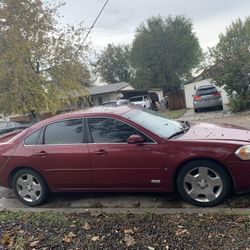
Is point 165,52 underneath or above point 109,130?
above

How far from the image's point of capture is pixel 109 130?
470 cm

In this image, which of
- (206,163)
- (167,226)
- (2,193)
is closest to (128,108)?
(206,163)

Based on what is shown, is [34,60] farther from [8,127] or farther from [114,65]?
[114,65]

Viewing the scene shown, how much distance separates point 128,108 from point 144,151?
3.71 ft

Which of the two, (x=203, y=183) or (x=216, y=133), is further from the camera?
(x=216, y=133)

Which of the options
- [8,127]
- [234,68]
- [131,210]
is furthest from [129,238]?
[234,68]

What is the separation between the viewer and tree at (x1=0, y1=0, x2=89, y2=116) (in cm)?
1570

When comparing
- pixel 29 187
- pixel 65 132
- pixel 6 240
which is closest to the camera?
pixel 6 240

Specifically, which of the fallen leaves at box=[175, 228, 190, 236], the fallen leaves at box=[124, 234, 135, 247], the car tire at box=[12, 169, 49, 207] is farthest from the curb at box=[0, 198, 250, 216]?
the fallen leaves at box=[124, 234, 135, 247]

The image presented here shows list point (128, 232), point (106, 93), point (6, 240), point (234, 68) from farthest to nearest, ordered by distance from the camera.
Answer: point (106, 93) < point (234, 68) < point (6, 240) < point (128, 232)

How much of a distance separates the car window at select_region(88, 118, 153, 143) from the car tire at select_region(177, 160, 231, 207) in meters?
0.89

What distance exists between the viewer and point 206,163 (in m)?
4.13

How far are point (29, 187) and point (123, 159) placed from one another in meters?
1.78

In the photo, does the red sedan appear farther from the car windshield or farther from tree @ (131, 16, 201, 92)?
tree @ (131, 16, 201, 92)
